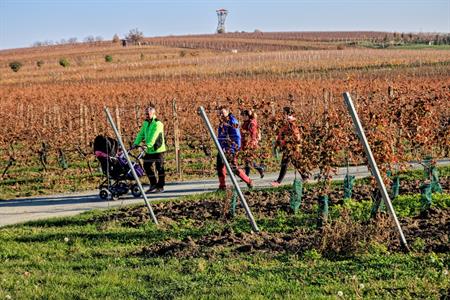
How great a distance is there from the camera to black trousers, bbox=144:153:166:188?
15.6 m

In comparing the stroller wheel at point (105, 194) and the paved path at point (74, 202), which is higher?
the stroller wheel at point (105, 194)

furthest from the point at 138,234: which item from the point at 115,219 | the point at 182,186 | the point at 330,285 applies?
the point at 182,186

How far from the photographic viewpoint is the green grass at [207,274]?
7.34 m

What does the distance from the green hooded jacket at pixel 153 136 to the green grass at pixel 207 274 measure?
5.07m

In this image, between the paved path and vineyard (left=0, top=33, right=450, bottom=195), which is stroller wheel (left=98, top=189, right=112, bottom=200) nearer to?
the paved path

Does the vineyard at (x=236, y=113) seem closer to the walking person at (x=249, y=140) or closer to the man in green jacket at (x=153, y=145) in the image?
the walking person at (x=249, y=140)

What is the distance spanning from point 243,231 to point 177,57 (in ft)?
251

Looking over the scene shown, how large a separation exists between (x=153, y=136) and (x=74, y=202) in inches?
83.9

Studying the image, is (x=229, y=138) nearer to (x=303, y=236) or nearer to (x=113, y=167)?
(x=113, y=167)

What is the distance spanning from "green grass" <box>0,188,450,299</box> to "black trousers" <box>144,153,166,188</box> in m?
5.24

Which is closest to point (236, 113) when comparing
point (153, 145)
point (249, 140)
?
point (153, 145)

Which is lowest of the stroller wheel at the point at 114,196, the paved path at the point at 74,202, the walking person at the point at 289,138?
the paved path at the point at 74,202

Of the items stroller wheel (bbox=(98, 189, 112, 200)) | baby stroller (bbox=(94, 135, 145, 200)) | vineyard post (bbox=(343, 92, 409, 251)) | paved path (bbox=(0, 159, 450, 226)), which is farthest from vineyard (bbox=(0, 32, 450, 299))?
stroller wheel (bbox=(98, 189, 112, 200))

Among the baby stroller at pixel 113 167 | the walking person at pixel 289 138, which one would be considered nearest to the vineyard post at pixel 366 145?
the walking person at pixel 289 138
